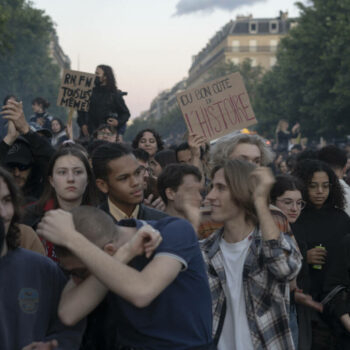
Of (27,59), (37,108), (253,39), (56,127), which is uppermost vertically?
(253,39)

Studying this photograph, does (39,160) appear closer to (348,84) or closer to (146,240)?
(146,240)

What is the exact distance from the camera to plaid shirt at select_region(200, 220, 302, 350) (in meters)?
3.21

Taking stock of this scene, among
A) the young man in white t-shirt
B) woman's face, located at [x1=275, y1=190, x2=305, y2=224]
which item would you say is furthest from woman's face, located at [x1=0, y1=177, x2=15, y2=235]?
woman's face, located at [x1=275, y1=190, x2=305, y2=224]

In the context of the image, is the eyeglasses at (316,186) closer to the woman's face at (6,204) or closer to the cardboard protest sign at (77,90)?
the woman's face at (6,204)

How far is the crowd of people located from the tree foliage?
128 ft

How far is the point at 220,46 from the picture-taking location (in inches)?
4906

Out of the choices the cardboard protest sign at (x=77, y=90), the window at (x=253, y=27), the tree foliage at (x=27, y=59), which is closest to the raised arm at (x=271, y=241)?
the cardboard protest sign at (x=77, y=90)

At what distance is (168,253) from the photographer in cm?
242

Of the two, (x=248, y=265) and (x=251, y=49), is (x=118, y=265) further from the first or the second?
(x=251, y=49)

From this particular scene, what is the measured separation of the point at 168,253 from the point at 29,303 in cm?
54

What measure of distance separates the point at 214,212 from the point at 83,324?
3.55 feet

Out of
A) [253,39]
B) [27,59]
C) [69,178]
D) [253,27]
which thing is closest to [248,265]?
[69,178]

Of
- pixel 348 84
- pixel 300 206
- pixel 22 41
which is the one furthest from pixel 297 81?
pixel 300 206

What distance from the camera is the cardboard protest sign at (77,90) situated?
7824 mm
